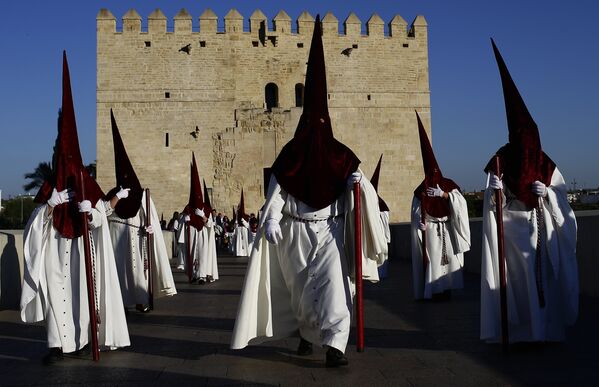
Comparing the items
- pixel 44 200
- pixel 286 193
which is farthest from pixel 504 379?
pixel 44 200

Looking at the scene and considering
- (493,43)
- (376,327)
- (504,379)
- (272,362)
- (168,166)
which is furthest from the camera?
(168,166)

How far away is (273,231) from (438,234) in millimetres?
4794

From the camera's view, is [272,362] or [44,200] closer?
[272,362]

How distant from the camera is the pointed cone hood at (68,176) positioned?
17.8ft

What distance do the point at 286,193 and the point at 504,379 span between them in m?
2.18

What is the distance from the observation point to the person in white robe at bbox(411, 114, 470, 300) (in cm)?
885

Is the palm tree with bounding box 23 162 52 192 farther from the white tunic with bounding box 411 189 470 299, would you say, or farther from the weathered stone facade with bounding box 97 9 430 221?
the white tunic with bounding box 411 189 470 299

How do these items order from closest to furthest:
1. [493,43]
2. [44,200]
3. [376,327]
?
[44,200], [493,43], [376,327]

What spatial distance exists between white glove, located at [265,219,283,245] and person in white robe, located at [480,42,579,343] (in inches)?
76.0

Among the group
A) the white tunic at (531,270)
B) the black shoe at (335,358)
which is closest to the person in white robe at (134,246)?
the black shoe at (335,358)

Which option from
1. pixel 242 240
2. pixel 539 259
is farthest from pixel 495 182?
pixel 242 240

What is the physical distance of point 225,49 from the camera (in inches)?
1265

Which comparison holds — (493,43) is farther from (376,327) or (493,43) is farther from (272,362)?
(272,362)

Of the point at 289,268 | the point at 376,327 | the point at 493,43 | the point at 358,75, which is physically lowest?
the point at 376,327
